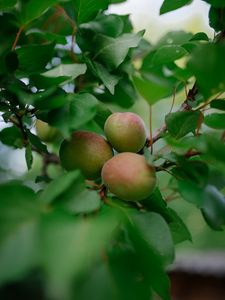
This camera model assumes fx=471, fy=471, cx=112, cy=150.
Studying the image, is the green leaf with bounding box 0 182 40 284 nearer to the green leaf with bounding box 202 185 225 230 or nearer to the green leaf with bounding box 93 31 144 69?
the green leaf with bounding box 202 185 225 230

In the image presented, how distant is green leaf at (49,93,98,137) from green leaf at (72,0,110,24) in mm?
200

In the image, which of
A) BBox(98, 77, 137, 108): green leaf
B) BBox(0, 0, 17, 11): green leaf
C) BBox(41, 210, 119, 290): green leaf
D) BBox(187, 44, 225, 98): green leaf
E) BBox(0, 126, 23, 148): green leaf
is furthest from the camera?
BBox(98, 77, 137, 108): green leaf

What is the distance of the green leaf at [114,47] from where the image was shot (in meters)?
0.77

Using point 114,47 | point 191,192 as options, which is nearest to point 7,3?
point 114,47

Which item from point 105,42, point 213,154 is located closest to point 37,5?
point 105,42

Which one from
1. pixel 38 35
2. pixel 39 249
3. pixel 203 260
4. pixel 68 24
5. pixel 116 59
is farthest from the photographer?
pixel 203 260

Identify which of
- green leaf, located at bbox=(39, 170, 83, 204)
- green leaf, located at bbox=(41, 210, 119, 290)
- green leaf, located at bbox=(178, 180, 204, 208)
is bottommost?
green leaf, located at bbox=(178, 180, 204, 208)

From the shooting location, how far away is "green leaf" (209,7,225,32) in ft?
2.51

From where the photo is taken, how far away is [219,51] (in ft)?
1.64

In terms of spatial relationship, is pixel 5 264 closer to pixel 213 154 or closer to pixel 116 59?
pixel 213 154

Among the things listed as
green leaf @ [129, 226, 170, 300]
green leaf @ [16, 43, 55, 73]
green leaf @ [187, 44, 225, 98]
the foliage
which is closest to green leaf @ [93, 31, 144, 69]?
the foliage

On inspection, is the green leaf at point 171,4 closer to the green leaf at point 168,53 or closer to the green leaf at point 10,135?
the green leaf at point 168,53

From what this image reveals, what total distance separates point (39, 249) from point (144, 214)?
28 centimetres

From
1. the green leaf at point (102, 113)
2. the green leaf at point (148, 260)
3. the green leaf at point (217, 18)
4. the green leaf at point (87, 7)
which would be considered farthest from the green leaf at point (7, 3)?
the green leaf at point (148, 260)
